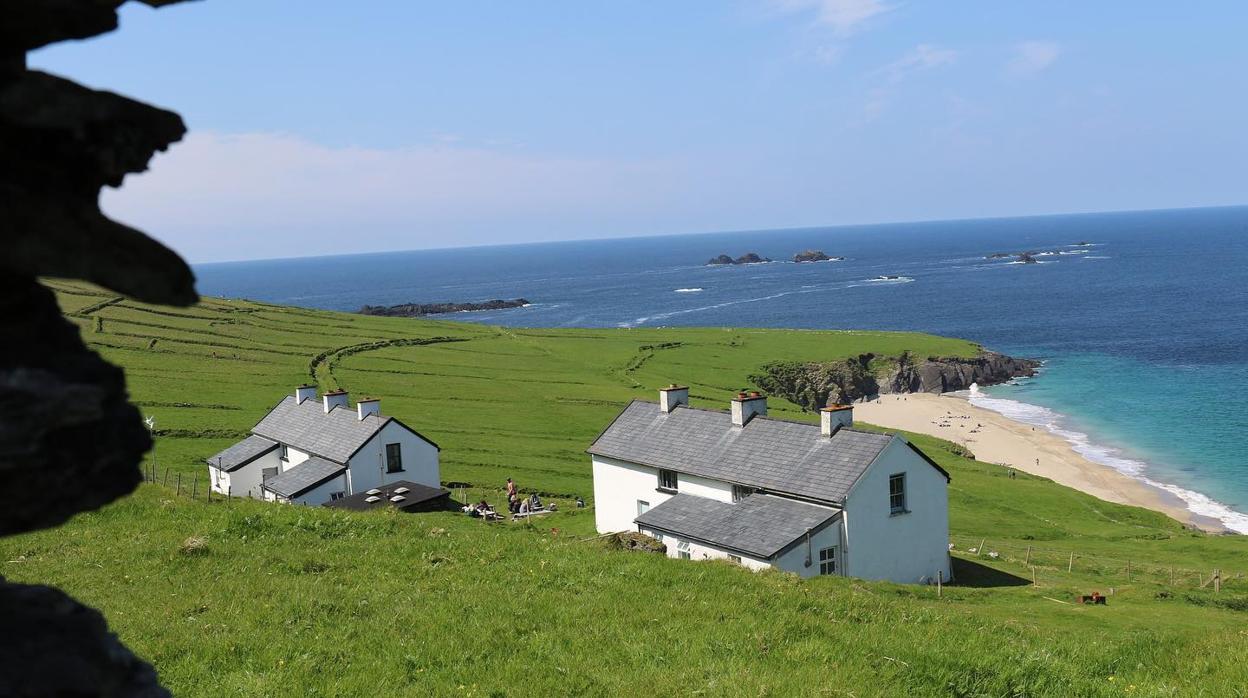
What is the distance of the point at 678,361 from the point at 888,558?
9018cm

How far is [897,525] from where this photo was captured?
4262 centimetres

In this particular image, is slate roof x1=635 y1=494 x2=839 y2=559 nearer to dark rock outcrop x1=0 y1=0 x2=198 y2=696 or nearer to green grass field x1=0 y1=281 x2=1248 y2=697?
green grass field x1=0 y1=281 x2=1248 y2=697

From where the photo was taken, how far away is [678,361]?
132125mm

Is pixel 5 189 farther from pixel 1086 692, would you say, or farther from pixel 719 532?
pixel 719 532

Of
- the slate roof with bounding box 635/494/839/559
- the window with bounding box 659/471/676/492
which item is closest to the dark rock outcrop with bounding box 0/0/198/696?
the slate roof with bounding box 635/494/839/559

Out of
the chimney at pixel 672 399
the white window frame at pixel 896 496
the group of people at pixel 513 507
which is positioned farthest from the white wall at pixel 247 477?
the white window frame at pixel 896 496

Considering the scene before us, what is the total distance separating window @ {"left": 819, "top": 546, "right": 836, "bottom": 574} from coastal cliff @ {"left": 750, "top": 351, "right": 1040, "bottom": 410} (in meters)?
85.9

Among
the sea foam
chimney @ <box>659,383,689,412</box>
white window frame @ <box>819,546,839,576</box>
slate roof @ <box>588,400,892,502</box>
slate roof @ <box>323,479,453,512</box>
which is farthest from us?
the sea foam

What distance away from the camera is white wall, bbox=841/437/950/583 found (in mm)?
40844

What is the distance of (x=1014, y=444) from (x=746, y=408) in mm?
62105

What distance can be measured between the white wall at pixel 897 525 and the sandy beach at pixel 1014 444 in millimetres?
39797

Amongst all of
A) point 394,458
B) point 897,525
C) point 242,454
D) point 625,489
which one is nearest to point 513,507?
point 394,458

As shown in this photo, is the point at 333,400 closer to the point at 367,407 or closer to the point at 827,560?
the point at 367,407

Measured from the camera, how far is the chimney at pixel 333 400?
Answer: 63438 millimetres
